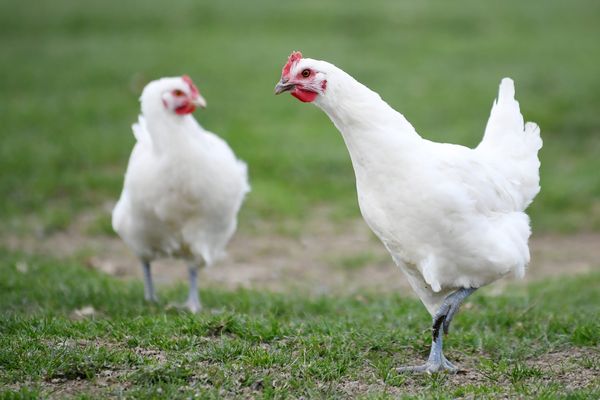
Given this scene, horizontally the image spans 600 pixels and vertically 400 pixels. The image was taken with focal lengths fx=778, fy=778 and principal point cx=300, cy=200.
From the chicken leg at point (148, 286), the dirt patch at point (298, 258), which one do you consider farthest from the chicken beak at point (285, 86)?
the dirt patch at point (298, 258)

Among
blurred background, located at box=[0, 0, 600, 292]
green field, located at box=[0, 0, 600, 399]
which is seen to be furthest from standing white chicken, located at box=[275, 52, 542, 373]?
blurred background, located at box=[0, 0, 600, 292]

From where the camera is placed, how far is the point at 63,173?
10219mm

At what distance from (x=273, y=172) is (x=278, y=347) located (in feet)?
18.7

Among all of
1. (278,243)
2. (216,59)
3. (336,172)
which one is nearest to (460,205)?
(278,243)

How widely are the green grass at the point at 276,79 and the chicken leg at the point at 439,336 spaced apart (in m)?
4.78

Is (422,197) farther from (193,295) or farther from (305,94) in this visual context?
(193,295)

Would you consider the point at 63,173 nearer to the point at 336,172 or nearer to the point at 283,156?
the point at 283,156

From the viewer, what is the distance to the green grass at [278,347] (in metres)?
4.44

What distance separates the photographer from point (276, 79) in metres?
13.8

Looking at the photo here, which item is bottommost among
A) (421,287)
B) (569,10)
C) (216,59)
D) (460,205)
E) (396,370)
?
(396,370)

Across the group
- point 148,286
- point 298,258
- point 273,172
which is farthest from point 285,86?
point 273,172

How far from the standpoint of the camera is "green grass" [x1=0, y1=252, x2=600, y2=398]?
14.6 feet

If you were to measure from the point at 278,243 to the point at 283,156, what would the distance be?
216cm

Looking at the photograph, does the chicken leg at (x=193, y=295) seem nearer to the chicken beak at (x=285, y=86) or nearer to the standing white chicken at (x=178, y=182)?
the standing white chicken at (x=178, y=182)
